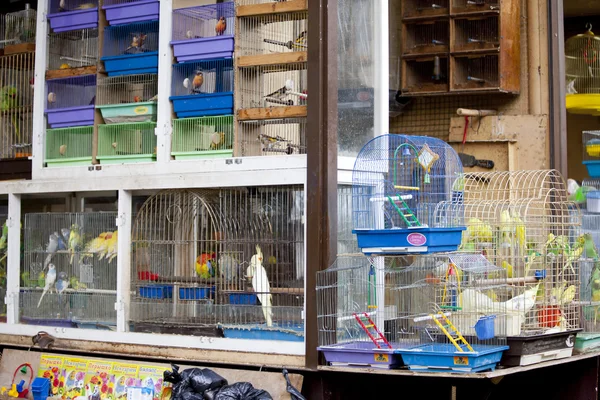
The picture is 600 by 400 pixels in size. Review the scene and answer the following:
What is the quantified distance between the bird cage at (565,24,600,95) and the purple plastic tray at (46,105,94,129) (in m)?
5.56

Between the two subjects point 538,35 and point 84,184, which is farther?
point 538,35

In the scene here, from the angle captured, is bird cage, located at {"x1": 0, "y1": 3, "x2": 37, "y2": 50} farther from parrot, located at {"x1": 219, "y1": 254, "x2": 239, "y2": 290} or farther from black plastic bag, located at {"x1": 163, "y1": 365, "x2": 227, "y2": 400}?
black plastic bag, located at {"x1": 163, "y1": 365, "x2": 227, "y2": 400}

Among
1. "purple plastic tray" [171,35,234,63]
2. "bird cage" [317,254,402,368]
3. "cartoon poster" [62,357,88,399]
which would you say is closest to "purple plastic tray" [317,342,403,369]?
"bird cage" [317,254,402,368]

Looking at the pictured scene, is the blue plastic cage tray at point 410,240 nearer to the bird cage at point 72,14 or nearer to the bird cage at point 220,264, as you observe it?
the bird cage at point 220,264

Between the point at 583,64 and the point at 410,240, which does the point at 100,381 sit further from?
the point at 583,64

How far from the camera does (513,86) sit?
9.59 m

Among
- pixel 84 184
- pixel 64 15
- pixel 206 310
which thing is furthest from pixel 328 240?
pixel 64 15

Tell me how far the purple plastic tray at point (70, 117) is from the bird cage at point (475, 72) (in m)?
3.78

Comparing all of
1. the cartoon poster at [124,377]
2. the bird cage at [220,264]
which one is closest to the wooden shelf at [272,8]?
the bird cage at [220,264]

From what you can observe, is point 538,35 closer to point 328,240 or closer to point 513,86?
point 513,86

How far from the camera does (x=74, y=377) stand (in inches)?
301

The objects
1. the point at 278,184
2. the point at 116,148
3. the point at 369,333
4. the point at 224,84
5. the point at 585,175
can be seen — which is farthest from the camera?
the point at 585,175

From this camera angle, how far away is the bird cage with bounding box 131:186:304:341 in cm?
699

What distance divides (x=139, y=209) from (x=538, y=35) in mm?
4658
